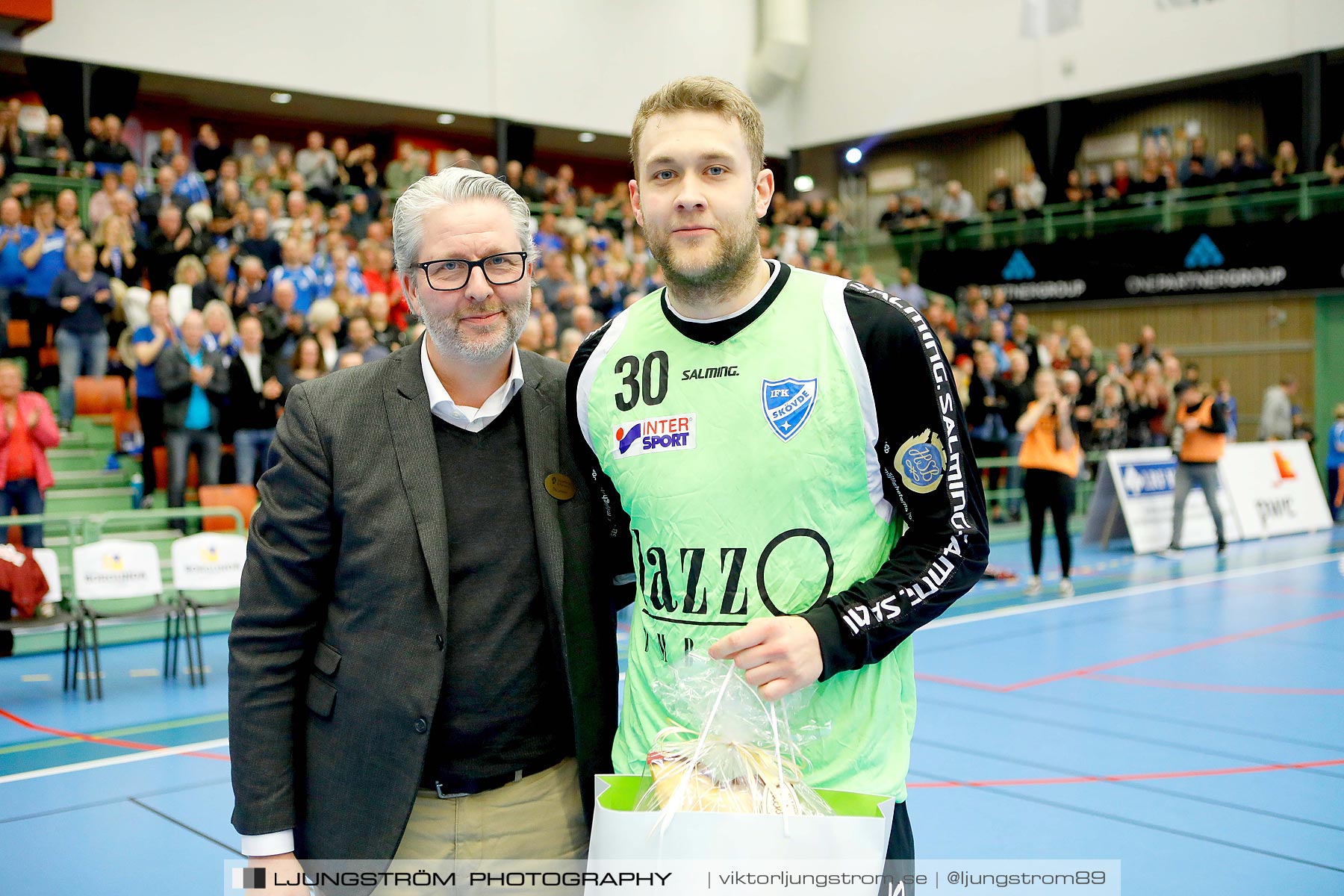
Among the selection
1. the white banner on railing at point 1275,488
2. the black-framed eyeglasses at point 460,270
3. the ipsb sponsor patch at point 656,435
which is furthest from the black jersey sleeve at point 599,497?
the white banner on railing at point 1275,488

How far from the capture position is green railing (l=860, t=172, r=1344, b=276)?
1873 centimetres

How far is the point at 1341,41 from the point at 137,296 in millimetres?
18956

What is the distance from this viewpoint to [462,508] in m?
2.21

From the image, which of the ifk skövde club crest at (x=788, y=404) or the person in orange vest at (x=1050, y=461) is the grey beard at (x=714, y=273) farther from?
the person in orange vest at (x=1050, y=461)

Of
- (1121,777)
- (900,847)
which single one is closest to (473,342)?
(900,847)

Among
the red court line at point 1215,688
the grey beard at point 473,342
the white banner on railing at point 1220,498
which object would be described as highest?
the grey beard at point 473,342

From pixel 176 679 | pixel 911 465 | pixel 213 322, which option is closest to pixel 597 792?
pixel 911 465

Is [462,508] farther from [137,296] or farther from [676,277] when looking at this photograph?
[137,296]

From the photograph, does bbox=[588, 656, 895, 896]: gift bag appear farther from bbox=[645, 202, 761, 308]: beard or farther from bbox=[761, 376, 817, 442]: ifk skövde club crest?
bbox=[645, 202, 761, 308]: beard

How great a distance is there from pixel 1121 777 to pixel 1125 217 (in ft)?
56.4

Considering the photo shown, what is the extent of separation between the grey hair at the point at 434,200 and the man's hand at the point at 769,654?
2.77 feet

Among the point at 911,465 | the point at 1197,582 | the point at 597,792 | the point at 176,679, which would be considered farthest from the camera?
the point at 1197,582

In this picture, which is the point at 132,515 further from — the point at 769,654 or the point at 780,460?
the point at 769,654

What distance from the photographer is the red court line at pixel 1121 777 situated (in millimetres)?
5301
